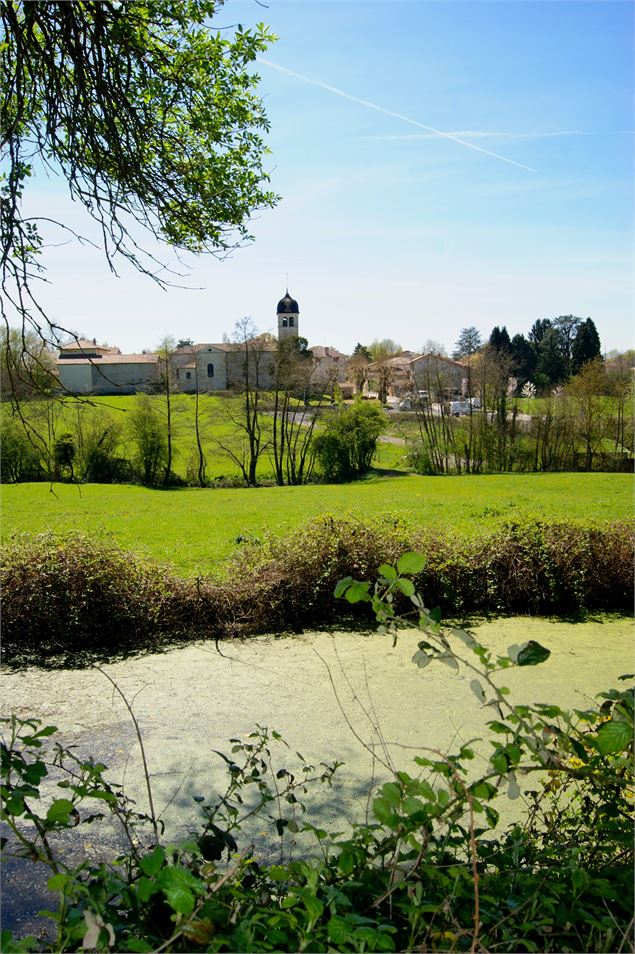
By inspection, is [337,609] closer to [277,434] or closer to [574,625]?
[574,625]

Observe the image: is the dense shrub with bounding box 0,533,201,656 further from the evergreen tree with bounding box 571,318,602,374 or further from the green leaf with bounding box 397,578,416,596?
the evergreen tree with bounding box 571,318,602,374

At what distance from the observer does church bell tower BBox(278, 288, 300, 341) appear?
2019cm

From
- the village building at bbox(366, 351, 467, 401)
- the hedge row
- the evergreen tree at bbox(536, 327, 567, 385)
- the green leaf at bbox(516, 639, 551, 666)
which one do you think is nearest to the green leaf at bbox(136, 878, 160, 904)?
the green leaf at bbox(516, 639, 551, 666)

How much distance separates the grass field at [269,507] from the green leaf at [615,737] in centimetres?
589

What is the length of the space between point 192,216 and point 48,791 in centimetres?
305

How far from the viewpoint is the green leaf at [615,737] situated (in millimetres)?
1257

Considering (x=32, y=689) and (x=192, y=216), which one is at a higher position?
(x=192, y=216)

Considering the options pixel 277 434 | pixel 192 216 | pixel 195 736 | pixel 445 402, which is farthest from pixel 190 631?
pixel 445 402

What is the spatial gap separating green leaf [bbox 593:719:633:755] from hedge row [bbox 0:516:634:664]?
15.8ft

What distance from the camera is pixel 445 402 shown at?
22375mm

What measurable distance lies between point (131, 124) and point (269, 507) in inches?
362

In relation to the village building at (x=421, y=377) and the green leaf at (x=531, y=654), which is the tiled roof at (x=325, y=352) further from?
the green leaf at (x=531, y=654)

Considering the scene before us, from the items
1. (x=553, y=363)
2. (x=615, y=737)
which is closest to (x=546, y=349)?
(x=553, y=363)

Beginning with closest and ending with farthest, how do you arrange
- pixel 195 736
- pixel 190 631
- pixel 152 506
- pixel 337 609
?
pixel 195 736 < pixel 190 631 < pixel 337 609 < pixel 152 506
